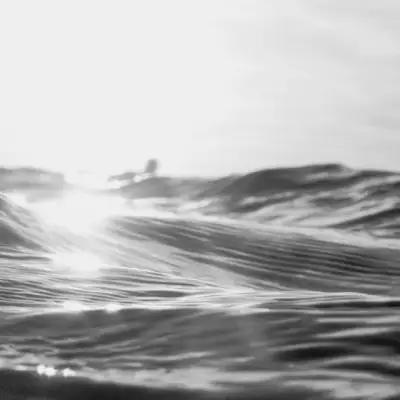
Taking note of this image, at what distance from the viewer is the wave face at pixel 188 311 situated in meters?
1.65

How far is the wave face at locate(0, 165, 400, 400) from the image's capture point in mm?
1654

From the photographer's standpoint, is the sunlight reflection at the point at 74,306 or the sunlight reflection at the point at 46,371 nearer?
the sunlight reflection at the point at 46,371

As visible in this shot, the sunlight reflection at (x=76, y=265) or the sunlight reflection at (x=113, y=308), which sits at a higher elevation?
the sunlight reflection at (x=76, y=265)

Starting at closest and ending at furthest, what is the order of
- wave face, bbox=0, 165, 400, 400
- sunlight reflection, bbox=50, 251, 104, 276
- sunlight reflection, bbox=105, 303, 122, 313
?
1. wave face, bbox=0, 165, 400, 400
2. sunlight reflection, bbox=105, 303, 122, 313
3. sunlight reflection, bbox=50, 251, 104, 276

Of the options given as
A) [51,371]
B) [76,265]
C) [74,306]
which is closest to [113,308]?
[74,306]

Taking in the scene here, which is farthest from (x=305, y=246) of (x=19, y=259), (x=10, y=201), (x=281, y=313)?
(x=281, y=313)

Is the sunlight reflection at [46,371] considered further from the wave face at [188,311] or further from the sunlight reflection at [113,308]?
the sunlight reflection at [113,308]

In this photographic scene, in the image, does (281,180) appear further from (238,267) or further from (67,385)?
(67,385)

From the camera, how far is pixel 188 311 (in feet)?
7.02

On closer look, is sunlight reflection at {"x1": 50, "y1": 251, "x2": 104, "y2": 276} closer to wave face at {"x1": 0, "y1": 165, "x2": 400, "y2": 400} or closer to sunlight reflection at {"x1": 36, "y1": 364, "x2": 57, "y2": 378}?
wave face at {"x1": 0, "y1": 165, "x2": 400, "y2": 400}

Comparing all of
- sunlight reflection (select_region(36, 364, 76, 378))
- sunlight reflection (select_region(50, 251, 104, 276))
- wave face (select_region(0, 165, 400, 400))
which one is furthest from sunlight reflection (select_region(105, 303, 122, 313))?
sunlight reflection (select_region(50, 251, 104, 276))

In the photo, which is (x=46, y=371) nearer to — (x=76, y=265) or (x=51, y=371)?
(x=51, y=371)

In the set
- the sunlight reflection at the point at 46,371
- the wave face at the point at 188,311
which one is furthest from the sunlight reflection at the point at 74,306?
the sunlight reflection at the point at 46,371

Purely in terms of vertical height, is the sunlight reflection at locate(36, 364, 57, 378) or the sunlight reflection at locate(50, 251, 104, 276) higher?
the sunlight reflection at locate(50, 251, 104, 276)
